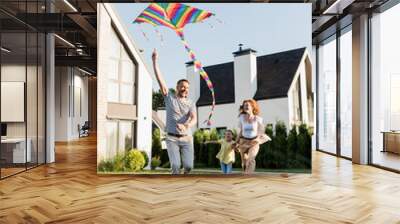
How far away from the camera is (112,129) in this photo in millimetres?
6078

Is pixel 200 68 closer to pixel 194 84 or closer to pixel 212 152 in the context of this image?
pixel 194 84

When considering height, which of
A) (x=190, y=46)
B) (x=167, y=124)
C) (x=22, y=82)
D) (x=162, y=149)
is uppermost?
(x=190, y=46)

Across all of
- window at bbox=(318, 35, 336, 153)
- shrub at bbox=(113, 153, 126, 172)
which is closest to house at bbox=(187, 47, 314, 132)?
shrub at bbox=(113, 153, 126, 172)

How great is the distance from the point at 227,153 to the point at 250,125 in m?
0.58

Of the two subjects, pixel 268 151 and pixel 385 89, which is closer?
pixel 268 151

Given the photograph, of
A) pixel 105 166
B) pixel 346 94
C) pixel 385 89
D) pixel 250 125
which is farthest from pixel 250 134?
pixel 346 94

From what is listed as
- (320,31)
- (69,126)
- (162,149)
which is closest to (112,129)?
(162,149)

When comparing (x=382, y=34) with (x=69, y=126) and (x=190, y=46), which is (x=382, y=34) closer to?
(x=190, y=46)

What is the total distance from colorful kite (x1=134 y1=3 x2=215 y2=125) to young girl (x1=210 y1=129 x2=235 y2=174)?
37cm

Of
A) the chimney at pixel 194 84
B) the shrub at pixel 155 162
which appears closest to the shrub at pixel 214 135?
the chimney at pixel 194 84

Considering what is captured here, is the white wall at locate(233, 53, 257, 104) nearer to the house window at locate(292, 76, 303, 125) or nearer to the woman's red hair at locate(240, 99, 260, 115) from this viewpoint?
the woman's red hair at locate(240, 99, 260, 115)

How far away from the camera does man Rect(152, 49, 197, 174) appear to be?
19.9 ft

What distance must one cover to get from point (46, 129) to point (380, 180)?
20.1 ft

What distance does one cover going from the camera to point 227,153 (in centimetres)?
611
